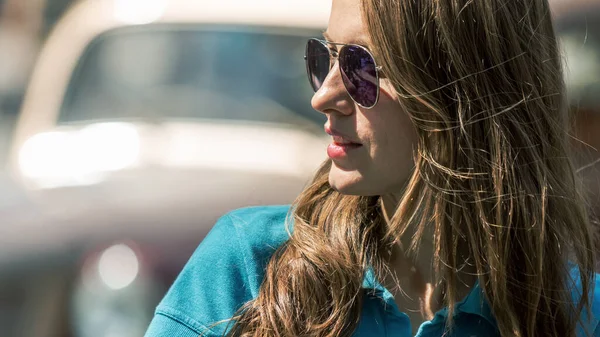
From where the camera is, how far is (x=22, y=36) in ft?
32.6

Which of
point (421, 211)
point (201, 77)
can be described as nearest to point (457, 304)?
point (421, 211)

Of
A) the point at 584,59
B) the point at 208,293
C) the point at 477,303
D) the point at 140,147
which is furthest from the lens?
the point at 584,59

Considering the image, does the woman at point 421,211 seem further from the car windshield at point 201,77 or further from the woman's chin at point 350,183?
the car windshield at point 201,77

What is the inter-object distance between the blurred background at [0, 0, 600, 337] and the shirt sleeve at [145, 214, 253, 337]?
178cm

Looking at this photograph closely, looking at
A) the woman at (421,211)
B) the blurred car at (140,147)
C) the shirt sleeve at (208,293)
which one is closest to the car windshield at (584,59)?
the blurred car at (140,147)

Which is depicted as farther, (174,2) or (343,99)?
(174,2)

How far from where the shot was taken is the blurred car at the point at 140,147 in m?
3.87

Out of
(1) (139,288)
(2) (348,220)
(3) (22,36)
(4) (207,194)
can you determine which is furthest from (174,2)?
(3) (22,36)

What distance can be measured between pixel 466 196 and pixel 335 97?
32 centimetres

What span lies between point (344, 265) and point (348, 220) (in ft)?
0.41

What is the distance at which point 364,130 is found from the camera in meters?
1.98

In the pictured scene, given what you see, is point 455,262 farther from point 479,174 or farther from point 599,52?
point 599,52

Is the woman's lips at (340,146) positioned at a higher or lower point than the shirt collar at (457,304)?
higher

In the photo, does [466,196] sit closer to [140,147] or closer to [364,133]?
[364,133]
